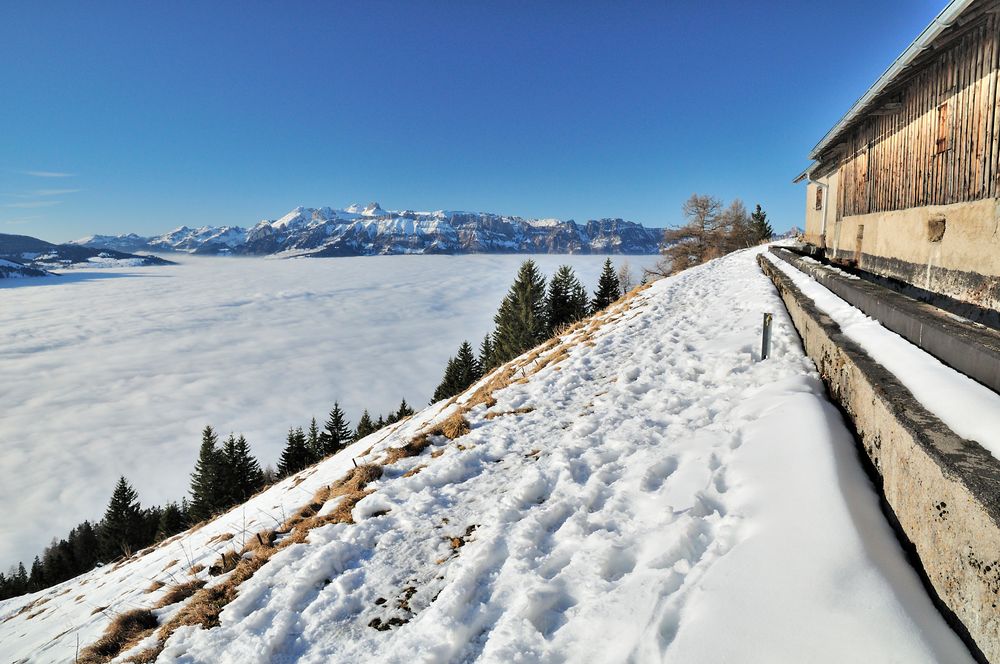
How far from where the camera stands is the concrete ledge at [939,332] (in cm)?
330

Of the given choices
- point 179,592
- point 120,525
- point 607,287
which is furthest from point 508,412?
point 120,525

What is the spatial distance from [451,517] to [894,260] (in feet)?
31.5

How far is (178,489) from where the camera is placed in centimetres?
14362

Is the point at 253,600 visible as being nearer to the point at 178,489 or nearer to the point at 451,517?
the point at 451,517

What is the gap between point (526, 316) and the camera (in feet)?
158

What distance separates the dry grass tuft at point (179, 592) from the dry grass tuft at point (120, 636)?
164 millimetres

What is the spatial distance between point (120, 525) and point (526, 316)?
48711mm

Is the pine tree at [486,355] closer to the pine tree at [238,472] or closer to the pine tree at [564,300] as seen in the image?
the pine tree at [564,300]

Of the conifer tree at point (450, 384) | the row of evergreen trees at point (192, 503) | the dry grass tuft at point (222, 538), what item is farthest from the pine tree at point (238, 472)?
the dry grass tuft at point (222, 538)

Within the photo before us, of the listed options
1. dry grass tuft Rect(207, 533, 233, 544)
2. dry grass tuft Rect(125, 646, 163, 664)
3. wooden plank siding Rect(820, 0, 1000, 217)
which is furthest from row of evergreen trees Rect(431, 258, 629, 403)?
dry grass tuft Rect(125, 646, 163, 664)

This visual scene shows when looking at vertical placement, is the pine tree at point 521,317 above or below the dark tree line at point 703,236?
below

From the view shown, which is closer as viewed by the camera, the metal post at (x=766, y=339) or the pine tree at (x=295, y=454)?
the metal post at (x=766, y=339)

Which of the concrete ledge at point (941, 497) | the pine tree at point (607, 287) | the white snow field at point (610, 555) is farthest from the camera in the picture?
the pine tree at point (607, 287)

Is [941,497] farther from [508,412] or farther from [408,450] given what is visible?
[408,450]
